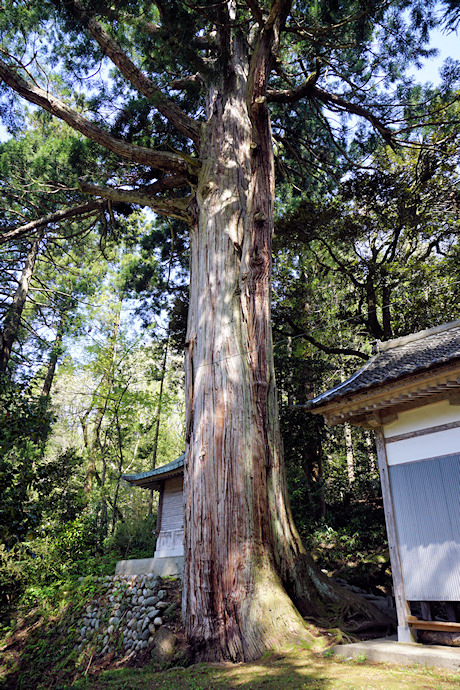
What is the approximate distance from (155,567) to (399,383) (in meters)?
6.53

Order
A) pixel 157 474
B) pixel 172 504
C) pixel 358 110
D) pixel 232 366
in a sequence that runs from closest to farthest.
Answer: pixel 232 366 < pixel 358 110 < pixel 157 474 < pixel 172 504

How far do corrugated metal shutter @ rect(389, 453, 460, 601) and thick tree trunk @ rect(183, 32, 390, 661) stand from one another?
3.05 feet

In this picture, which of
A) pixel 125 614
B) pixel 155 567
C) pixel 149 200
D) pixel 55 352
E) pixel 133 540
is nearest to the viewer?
pixel 149 200

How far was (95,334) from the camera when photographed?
15.9m

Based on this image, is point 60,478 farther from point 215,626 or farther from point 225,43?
point 225,43

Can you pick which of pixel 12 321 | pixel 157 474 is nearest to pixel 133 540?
pixel 157 474

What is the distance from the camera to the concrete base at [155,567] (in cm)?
841

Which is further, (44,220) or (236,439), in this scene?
(44,220)

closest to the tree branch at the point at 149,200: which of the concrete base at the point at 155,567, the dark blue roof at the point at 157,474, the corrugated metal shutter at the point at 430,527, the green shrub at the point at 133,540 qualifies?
the corrugated metal shutter at the point at 430,527

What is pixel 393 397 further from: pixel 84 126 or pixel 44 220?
pixel 44 220

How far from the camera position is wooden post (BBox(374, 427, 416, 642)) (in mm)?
4383

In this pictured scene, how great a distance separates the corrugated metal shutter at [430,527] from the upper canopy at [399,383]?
26.2 inches

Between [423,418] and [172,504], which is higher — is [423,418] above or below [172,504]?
above

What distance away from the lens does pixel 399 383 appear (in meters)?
4.57
